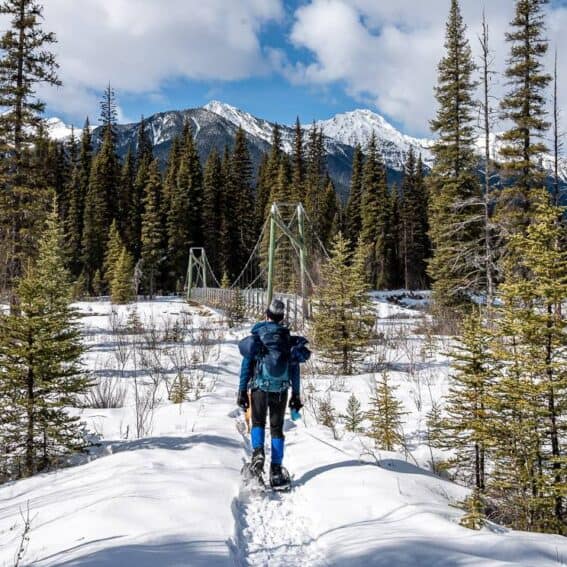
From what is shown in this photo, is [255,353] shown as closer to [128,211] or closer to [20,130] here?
[20,130]

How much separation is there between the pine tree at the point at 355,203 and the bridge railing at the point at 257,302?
18956 millimetres

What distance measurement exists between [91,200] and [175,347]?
32587 mm

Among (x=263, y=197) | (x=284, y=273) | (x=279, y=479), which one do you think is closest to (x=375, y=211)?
(x=263, y=197)

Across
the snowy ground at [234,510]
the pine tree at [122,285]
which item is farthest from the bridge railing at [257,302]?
the snowy ground at [234,510]

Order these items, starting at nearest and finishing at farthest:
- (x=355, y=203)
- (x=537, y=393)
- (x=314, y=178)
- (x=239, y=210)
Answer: (x=537, y=393)
(x=314, y=178)
(x=239, y=210)
(x=355, y=203)

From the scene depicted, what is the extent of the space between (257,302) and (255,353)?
14264mm

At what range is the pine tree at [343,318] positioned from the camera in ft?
28.6

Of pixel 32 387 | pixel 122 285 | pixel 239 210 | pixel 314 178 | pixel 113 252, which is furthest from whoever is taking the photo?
pixel 239 210

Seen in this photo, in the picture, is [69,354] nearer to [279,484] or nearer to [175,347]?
[279,484]

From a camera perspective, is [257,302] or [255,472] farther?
[257,302]

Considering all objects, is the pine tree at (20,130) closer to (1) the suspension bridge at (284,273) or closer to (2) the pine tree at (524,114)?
(1) the suspension bridge at (284,273)

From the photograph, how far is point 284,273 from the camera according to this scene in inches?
951

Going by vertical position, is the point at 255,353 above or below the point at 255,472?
above

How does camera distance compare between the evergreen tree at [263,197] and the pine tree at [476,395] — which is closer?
the pine tree at [476,395]
